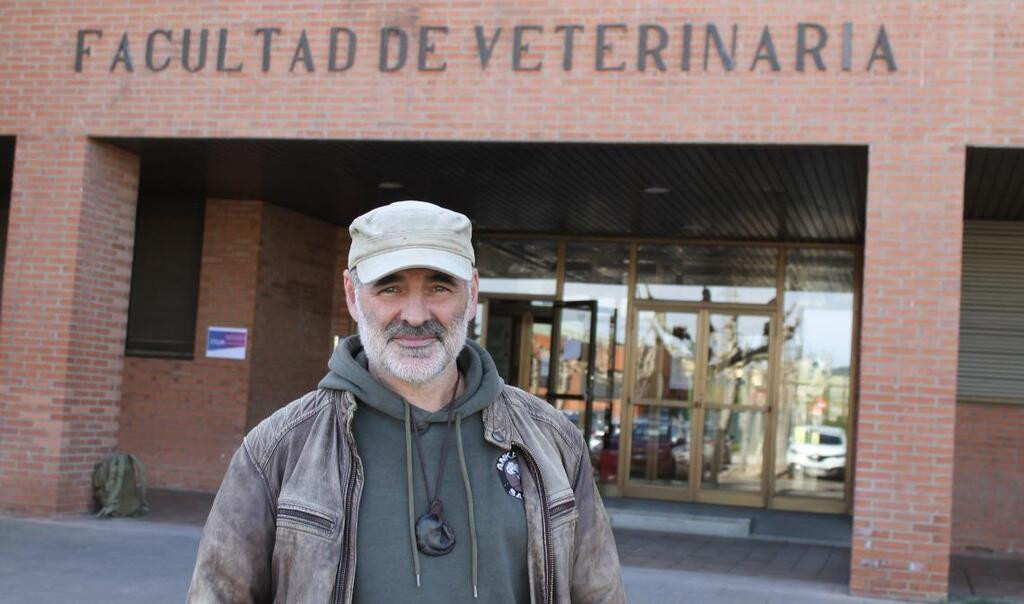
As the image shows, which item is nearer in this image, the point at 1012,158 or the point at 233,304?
the point at 1012,158

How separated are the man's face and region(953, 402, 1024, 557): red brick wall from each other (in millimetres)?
10097

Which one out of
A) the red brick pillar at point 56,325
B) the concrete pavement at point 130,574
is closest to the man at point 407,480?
the concrete pavement at point 130,574

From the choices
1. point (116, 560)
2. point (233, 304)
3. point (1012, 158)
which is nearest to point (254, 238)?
point (233, 304)

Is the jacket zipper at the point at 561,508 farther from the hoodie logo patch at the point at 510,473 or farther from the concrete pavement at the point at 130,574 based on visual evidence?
the concrete pavement at the point at 130,574

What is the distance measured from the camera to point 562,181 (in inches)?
415

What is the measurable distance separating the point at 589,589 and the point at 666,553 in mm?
7821

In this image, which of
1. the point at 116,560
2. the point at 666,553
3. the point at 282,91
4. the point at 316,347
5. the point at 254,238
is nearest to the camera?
the point at 116,560

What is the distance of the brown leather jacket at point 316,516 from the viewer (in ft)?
6.89

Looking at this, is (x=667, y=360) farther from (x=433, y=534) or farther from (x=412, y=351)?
(x=433, y=534)

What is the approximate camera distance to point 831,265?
43.7 feet

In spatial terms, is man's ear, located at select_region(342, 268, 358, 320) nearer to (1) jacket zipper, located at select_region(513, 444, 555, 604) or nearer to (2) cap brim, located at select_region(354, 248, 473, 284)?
(2) cap brim, located at select_region(354, 248, 473, 284)

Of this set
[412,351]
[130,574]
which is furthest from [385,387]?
[130,574]

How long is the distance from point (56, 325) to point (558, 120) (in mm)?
4847

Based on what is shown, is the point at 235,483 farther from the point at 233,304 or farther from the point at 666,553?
the point at 233,304
